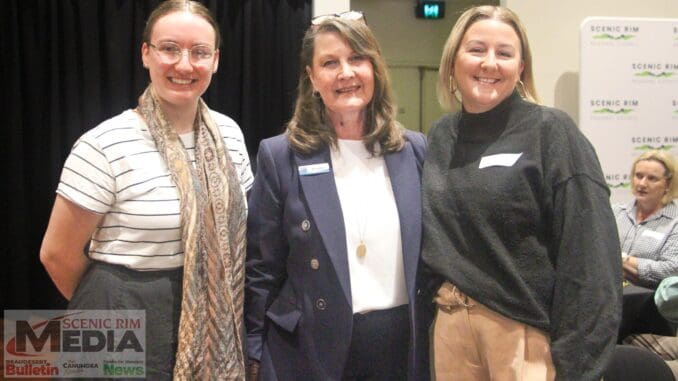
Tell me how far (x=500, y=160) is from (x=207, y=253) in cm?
82

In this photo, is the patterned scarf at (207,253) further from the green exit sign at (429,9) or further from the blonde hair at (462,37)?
the green exit sign at (429,9)

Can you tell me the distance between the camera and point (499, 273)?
167 centimetres

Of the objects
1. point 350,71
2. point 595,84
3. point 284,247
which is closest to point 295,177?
point 284,247

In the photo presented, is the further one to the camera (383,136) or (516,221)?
(383,136)

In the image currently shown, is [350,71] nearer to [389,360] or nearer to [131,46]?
[389,360]

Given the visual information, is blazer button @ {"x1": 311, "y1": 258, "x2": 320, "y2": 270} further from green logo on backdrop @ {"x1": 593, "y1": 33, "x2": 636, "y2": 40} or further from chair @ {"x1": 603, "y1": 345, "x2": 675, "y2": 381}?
green logo on backdrop @ {"x1": 593, "y1": 33, "x2": 636, "y2": 40}

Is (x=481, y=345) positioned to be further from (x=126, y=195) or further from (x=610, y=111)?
(x=610, y=111)

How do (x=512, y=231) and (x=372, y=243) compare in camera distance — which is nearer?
(x=512, y=231)

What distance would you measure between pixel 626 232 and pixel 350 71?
313cm

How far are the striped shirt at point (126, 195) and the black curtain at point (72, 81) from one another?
3828 mm

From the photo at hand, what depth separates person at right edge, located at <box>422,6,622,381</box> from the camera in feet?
5.10

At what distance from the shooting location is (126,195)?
1.70 meters

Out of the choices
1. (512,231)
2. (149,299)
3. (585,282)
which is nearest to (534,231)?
(512,231)

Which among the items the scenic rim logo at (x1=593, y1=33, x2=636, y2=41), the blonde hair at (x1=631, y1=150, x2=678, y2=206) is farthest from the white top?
the scenic rim logo at (x1=593, y1=33, x2=636, y2=41)
